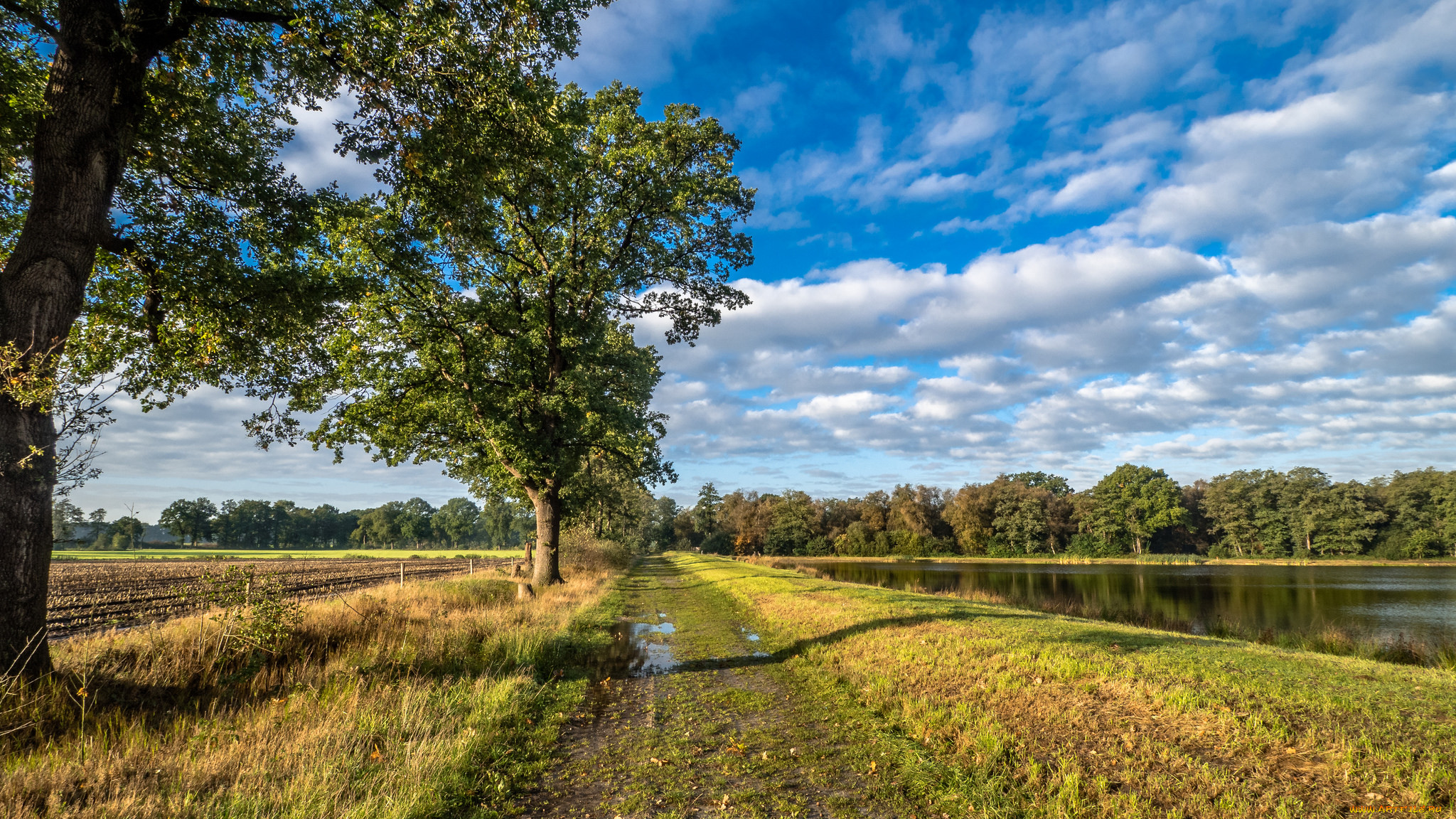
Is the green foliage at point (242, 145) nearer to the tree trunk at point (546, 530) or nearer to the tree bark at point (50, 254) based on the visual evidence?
the tree bark at point (50, 254)

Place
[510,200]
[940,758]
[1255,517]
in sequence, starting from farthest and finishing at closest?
[1255,517] → [510,200] → [940,758]

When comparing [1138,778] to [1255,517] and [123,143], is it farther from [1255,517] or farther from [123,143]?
[1255,517]

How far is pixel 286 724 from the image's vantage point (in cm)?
603

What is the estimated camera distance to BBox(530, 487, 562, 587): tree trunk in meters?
21.1

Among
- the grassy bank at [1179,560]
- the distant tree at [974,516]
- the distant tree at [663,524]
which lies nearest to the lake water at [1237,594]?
the grassy bank at [1179,560]

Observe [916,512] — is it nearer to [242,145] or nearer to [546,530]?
[546,530]

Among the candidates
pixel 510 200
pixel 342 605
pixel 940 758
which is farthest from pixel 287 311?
pixel 940 758

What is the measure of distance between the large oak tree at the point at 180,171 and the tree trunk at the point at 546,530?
10.7 metres

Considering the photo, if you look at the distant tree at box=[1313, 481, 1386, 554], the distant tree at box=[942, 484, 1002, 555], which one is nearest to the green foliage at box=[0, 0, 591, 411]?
the distant tree at box=[942, 484, 1002, 555]

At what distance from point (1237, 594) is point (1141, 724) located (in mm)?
31630

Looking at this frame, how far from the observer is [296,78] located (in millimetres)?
8227

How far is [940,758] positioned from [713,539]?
100485mm

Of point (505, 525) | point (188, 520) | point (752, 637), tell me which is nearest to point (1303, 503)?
point (752, 637)

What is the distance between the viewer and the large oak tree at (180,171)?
20.1ft
